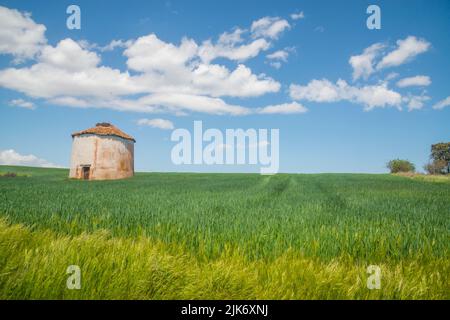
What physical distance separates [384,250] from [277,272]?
2.70 meters

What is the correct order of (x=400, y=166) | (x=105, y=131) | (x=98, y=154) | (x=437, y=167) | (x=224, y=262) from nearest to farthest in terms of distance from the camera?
(x=224, y=262) → (x=98, y=154) → (x=105, y=131) → (x=437, y=167) → (x=400, y=166)

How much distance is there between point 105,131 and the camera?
35.4 metres

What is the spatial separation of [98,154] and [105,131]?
302 centimetres

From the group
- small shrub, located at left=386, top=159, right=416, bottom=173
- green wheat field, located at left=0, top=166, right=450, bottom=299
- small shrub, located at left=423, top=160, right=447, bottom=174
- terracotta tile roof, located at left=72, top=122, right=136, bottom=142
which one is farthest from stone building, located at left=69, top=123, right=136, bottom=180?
small shrub, located at left=386, top=159, right=416, bottom=173

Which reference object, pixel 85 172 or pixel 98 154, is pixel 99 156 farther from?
pixel 85 172

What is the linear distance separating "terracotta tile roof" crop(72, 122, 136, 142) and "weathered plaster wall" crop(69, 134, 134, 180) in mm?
408

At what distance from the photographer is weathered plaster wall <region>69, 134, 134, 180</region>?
34406 millimetres

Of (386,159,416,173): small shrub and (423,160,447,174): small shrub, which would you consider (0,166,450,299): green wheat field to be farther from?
(386,159,416,173): small shrub

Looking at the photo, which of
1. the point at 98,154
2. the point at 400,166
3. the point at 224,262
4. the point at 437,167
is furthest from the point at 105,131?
the point at 400,166

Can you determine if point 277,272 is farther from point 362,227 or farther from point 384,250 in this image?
point 362,227

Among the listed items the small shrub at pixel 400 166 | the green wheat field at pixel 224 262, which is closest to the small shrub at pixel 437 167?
the small shrub at pixel 400 166

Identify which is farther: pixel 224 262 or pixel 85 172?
pixel 85 172

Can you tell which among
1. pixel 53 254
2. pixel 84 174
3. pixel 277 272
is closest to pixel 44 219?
pixel 53 254
